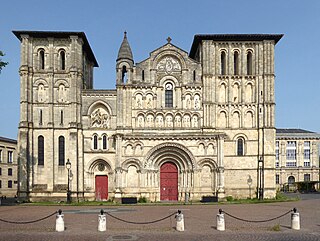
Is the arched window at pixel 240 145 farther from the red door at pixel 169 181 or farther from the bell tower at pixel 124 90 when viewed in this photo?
the bell tower at pixel 124 90

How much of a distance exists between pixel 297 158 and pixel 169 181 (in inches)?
1933

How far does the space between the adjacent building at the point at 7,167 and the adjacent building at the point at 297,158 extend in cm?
5409

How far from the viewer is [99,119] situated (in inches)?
1711

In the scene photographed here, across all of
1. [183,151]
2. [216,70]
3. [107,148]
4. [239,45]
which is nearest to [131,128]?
[107,148]

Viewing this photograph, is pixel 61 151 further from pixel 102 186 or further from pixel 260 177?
pixel 260 177

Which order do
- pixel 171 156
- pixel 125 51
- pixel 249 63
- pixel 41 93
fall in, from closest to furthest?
pixel 171 156
pixel 41 93
pixel 125 51
pixel 249 63

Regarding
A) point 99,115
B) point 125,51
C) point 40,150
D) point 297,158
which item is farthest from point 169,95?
point 297,158

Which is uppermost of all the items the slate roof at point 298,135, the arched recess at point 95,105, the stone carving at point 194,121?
the arched recess at point 95,105

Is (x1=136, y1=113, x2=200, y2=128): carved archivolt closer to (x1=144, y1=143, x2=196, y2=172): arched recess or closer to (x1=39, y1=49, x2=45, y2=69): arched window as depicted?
(x1=144, y1=143, x2=196, y2=172): arched recess

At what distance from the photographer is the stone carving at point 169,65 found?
144 feet

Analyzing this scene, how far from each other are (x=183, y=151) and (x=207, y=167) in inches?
128

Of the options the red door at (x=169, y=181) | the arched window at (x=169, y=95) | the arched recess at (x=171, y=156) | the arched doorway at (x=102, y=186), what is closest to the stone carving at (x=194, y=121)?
the arched window at (x=169, y=95)

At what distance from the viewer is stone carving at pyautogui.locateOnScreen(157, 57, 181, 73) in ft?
144

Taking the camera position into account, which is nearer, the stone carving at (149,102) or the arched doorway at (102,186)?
the arched doorway at (102,186)
